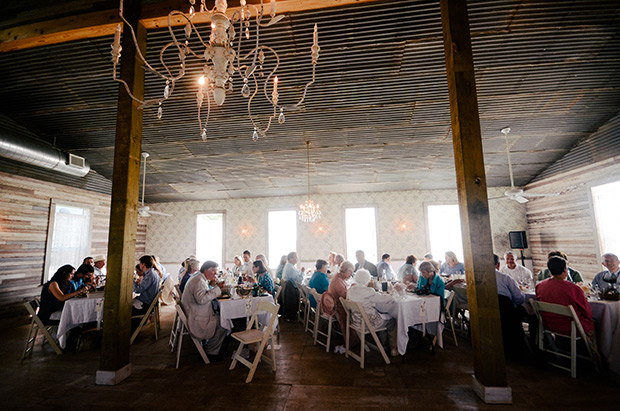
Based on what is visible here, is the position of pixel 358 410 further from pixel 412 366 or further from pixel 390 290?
pixel 390 290

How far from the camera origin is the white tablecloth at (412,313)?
395 cm

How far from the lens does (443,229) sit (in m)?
10.3

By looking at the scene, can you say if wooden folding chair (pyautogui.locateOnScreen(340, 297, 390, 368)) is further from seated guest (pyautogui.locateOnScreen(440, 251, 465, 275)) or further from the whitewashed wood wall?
the whitewashed wood wall

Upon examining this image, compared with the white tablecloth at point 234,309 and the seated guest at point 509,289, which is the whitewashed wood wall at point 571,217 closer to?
the seated guest at point 509,289

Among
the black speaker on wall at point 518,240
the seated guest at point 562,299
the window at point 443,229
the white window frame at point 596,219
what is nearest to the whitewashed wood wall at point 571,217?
the white window frame at point 596,219

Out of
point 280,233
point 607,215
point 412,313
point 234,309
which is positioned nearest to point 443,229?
point 607,215

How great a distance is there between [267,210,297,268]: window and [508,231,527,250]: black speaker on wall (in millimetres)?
7307

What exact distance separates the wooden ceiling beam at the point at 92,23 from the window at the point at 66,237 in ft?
15.6

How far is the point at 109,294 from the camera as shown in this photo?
3.42m

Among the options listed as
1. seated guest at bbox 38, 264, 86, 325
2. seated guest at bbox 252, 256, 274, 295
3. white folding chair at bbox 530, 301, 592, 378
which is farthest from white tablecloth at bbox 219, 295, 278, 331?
white folding chair at bbox 530, 301, 592, 378

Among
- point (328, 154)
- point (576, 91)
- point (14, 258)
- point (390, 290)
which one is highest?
point (576, 91)

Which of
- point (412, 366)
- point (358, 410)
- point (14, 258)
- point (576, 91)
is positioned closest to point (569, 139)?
point (576, 91)

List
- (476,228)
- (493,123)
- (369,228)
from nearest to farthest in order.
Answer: (476,228)
(493,123)
(369,228)

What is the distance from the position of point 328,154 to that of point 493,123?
402 cm
